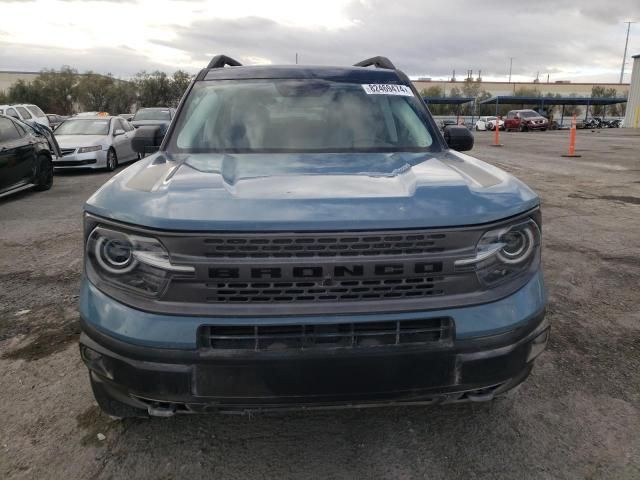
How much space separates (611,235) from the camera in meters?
6.40

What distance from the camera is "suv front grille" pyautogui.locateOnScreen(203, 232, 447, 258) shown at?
1905 millimetres

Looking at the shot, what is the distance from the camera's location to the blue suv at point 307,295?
1917 mm

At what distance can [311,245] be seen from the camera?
1.92 metres

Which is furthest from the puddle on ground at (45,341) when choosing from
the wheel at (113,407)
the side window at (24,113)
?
the side window at (24,113)

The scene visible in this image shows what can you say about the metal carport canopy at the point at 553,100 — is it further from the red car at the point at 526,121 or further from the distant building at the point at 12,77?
the distant building at the point at 12,77

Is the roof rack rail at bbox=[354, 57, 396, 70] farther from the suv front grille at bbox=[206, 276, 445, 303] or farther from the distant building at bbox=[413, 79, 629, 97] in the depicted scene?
the distant building at bbox=[413, 79, 629, 97]

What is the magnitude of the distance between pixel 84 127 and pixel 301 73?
12169 mm

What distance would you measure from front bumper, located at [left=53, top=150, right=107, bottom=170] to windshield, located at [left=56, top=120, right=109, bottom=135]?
1.19 m

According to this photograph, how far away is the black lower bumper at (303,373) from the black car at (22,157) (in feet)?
26.9

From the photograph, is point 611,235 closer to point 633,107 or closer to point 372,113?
point 372,113

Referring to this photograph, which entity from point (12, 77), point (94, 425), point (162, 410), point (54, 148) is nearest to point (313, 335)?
point (162, 410)

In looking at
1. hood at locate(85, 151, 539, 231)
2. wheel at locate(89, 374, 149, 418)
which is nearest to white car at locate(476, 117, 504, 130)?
hood at locate(85, 151, 539, 231)

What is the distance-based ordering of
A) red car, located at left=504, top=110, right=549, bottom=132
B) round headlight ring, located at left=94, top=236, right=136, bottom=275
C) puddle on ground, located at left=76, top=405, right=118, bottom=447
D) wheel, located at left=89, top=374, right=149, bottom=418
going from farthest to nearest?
red car, located at left=504, top=110, right=549, bottom=132 → puddle on ground, located at left=76, top=405, right=118, bottom=447 → wheel, located at left=89, top=374, right=149, bottom=418 → round headlight ring, located at left=94, top=236, right=136, bottom=275

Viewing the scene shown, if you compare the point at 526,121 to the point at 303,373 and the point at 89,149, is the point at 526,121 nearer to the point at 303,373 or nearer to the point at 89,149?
the point at 89,149
